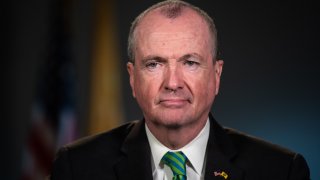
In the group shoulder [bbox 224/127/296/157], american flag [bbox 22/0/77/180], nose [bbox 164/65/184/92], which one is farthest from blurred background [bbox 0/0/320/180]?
nose [bbox 164/65/184/92]

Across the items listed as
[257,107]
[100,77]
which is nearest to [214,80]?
[257,107]

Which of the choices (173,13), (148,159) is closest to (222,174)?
(148,159)

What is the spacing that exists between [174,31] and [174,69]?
0.53 feet

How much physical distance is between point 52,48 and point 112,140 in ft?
6.94

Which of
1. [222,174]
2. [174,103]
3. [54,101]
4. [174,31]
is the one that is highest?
[174,31]

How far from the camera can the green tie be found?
2.21 m

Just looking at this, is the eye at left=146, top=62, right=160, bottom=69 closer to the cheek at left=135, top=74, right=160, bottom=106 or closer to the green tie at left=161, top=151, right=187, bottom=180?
the cheek at left=135, top=74, right=160, bottom=106

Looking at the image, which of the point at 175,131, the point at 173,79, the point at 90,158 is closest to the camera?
the point at 173,79

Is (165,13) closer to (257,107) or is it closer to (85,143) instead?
(85,143)

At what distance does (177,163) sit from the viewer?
2252 millimetres

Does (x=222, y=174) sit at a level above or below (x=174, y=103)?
below

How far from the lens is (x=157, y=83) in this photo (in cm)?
218

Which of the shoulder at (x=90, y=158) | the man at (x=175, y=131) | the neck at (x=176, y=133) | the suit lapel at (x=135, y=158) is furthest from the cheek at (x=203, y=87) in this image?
the shoulder at (x=90, y=158)

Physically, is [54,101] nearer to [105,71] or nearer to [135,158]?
[105,71]
